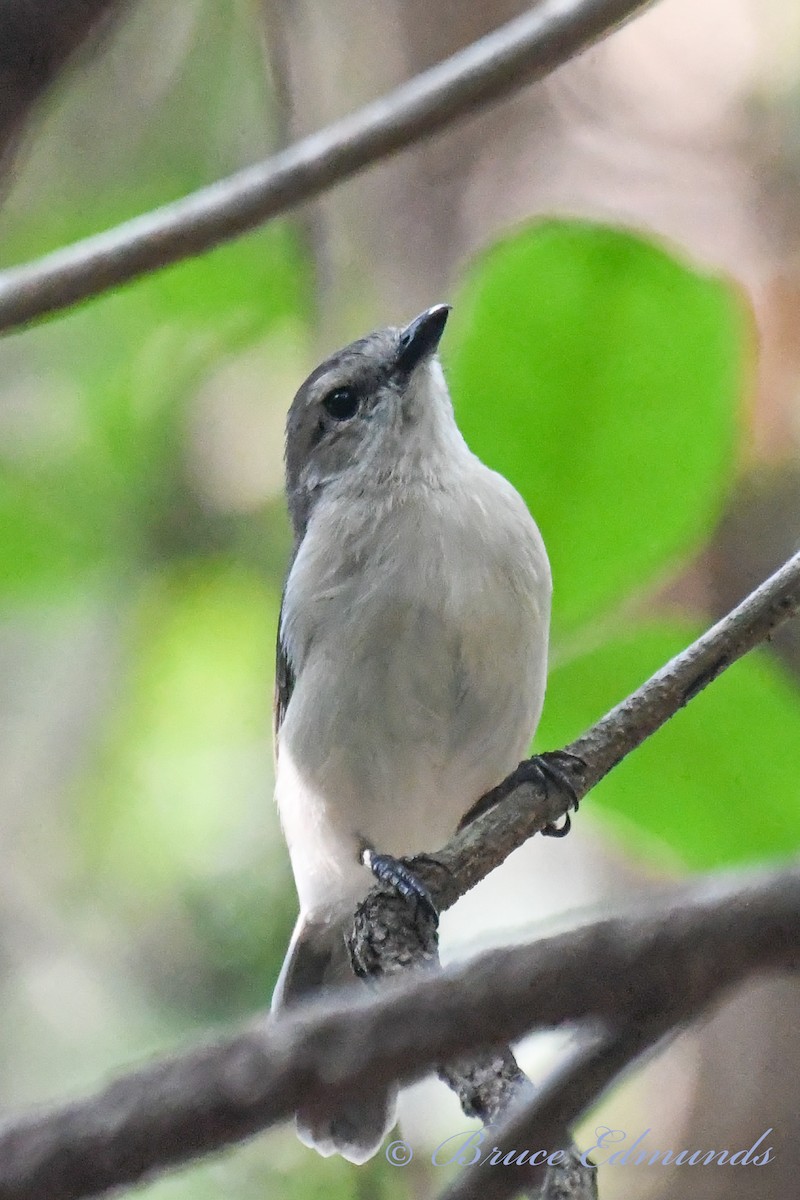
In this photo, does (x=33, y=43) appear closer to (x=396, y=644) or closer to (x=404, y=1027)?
(x=404, y=1027)

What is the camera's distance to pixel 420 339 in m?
3.53

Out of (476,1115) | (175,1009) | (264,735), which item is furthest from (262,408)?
(476,1115)

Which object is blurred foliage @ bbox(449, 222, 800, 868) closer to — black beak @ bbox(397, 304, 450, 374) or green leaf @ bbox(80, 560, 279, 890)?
black beak @ bbox(397, 304, 450, 374)

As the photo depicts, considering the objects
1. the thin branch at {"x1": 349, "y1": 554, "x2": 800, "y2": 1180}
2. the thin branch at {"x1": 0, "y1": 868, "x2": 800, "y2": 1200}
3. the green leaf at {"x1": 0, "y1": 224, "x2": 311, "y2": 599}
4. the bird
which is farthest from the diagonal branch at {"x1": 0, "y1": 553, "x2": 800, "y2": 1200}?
the bird

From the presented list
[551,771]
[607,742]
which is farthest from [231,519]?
[607,742]

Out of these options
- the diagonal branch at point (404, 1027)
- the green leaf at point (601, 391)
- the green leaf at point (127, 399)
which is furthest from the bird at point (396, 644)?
the diagonal branch at point (404, 1027)

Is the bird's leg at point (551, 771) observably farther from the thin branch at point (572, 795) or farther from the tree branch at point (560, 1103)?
the tree branch at point (560, 1103)

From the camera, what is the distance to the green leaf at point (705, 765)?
2035 millimetres

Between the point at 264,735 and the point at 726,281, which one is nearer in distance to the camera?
the point at 726,281

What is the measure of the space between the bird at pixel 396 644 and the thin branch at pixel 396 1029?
230 cm

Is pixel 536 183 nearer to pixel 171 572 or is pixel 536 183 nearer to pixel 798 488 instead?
pixel 798 488

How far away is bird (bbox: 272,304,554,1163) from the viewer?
3094mm

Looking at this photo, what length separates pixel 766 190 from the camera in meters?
4.75

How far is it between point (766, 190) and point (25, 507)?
10.1 feet
